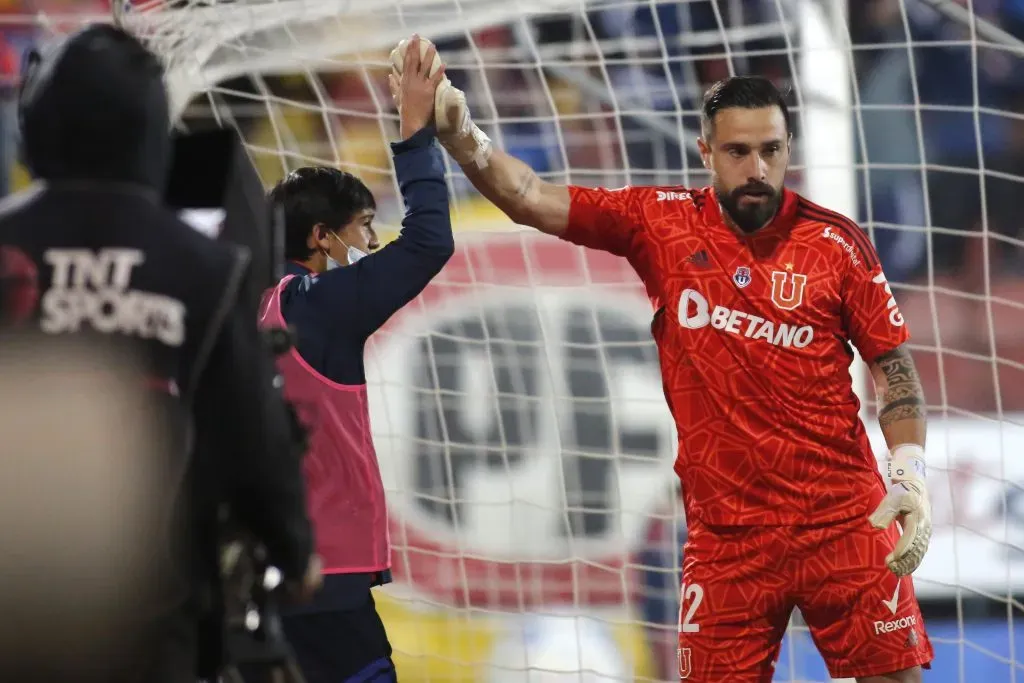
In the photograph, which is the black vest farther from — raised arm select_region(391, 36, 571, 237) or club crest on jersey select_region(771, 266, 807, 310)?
club crest on jersey select_region(771, 266, 807, 310)

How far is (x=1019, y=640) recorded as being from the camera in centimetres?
566

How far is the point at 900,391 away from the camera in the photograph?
292cm

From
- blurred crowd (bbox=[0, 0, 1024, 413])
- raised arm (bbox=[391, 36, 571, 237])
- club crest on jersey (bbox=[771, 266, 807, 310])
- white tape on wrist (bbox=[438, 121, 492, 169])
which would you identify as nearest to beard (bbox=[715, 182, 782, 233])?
club crest on jersey (bbox=[771, 266, 807, 310])

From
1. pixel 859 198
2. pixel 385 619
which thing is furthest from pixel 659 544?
pixel 859 198

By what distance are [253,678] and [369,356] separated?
3504mm

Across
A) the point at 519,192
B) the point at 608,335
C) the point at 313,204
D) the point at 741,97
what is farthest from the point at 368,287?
the point at 608,335

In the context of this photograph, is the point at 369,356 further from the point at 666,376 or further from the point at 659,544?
the point at 666,376

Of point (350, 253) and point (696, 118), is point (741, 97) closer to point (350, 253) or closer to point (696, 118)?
point (350, 253)

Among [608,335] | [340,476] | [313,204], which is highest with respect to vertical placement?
[313,204]

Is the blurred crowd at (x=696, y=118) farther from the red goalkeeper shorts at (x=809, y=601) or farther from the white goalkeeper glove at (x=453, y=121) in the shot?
the red goalkeeper shorts at (x=809, y=601)

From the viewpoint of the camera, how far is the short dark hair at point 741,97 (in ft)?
9.75

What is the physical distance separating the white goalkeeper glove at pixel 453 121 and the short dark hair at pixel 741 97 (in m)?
0.47

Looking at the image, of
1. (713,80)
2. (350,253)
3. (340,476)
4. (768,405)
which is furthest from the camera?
(713,80)

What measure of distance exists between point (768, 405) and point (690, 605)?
432 millimetres
